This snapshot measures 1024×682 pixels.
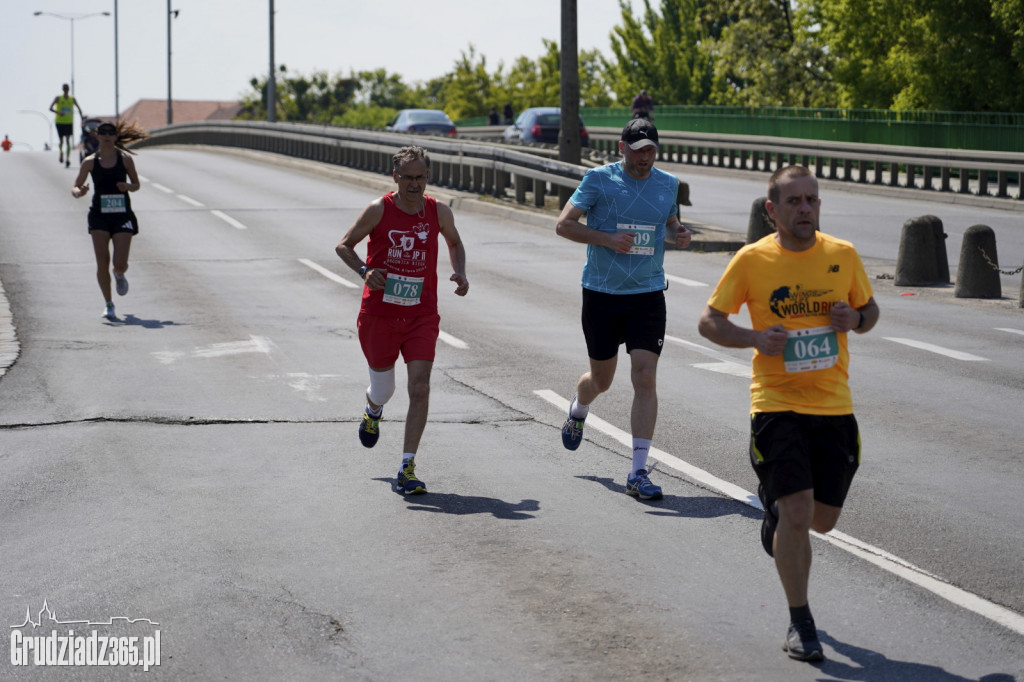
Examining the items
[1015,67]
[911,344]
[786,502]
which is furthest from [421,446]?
[1015,67]

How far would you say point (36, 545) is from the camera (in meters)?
6.72

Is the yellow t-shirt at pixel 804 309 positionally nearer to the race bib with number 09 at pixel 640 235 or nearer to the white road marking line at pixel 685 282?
the race bib with number 09 at pixel 640 235

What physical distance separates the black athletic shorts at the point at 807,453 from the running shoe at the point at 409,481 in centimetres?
269

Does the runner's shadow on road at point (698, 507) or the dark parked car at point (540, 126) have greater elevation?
the dark parked car at point (540, 126)

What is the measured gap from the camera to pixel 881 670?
5.05m

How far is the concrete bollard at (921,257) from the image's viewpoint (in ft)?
57.0

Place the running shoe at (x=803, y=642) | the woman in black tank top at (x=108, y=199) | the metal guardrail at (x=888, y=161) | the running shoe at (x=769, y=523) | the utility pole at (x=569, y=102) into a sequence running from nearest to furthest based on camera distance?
the running shoe at (x=803, y=642)
the running shoe at (x=769, y=523)
the woman in black tank top at (x=108, y=199)
the utility pole at (x=569, y=102)
the metal guardrail at (x=888, y=161)

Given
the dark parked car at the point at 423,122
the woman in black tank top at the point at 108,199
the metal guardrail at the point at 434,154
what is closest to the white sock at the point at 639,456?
the woman in black tank top at the point at 108,199

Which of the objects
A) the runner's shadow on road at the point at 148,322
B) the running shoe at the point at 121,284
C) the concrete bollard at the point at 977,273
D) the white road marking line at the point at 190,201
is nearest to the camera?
→ the runner's shadow on road at the point at 148,322

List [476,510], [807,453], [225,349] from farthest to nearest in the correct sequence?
1. [225,349]
2. [476,510]
3. [807,453]

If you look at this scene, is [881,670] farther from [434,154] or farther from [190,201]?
[434,154]

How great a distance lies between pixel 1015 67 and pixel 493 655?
41.0 m

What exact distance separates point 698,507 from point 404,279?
2.08 m

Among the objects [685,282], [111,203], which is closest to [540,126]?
[685,282]
